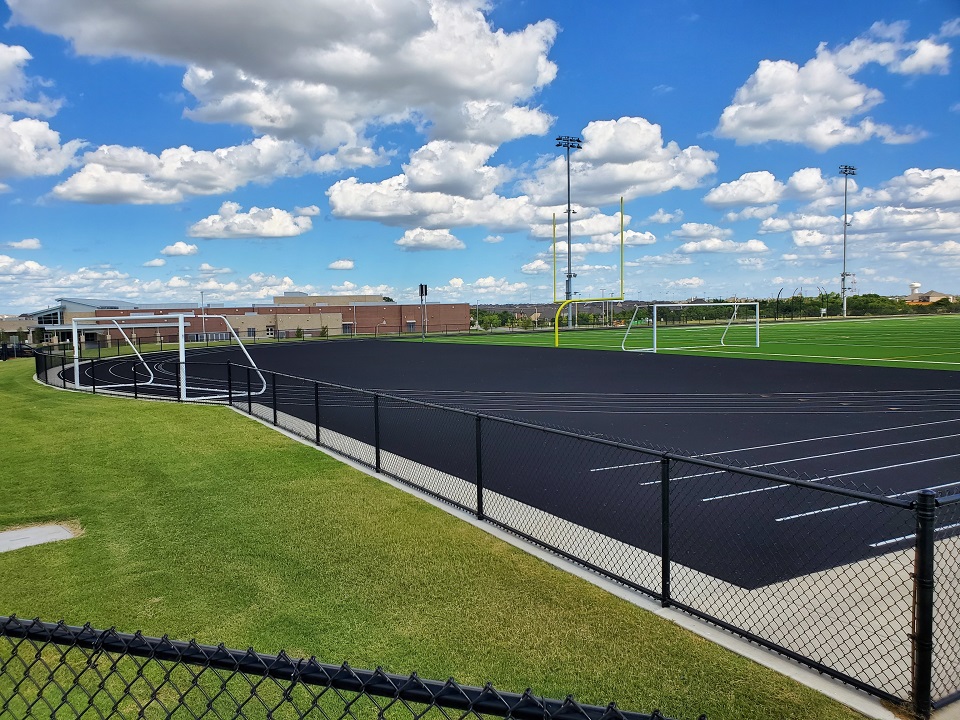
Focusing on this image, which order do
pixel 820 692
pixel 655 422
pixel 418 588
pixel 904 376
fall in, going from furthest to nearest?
pixel 904 376 → pixel 655 422 → pixel 418 588 → pixel 820 692

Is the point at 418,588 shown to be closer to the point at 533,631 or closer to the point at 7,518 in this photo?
the point at 533,631

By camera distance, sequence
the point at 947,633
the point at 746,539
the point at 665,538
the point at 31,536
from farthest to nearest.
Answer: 1. the point at 31,536
2. the point at 746,539
3. the point at 665,538
4. the point at 947,633

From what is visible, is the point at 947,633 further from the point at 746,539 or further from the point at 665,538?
the point at 746,539

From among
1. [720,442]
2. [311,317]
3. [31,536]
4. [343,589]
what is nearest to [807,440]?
[720,442]

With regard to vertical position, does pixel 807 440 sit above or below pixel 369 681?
below

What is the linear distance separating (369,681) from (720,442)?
11897 millimetres

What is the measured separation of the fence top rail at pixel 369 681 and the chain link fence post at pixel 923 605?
9.67 ft

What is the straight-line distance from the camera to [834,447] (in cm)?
1238

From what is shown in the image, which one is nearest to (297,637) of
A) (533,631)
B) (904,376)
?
(533,631)

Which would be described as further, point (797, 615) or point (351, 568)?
point (351, 568)

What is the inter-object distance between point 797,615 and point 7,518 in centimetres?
889

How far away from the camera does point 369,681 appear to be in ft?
7.07

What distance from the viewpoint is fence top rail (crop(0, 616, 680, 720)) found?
1.99m

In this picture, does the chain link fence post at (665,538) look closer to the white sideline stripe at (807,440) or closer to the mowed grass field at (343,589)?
the mowed grass field at (343,589)
